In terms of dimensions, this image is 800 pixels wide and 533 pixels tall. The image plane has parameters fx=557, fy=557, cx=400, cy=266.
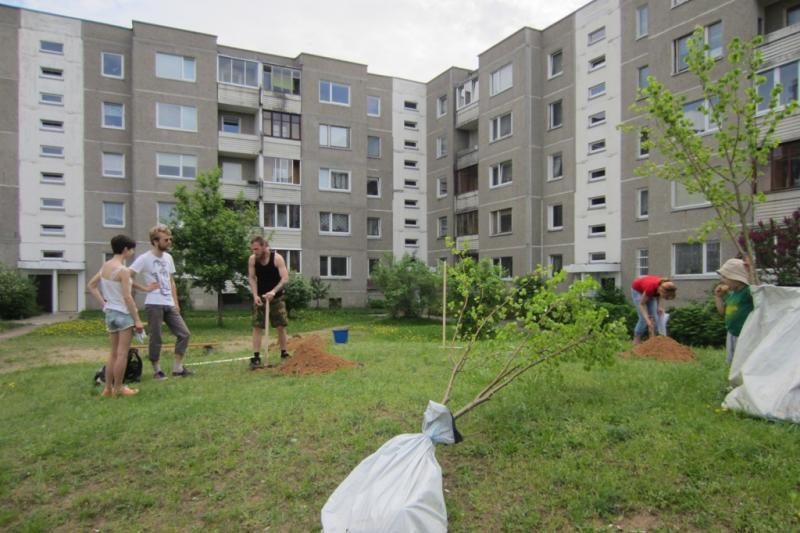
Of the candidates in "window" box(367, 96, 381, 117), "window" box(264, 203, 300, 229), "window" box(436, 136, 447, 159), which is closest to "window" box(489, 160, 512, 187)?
"window" box(436, 136, 447, 159)

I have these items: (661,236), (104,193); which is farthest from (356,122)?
(661,236)

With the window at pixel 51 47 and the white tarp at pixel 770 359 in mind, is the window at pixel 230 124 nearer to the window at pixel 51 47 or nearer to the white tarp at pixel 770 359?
the window at pixel 51 47

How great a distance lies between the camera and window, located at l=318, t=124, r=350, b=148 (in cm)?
3616

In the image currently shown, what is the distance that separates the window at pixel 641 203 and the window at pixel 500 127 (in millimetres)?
9593

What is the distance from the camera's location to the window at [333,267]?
3597 centimetres

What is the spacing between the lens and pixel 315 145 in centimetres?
3578

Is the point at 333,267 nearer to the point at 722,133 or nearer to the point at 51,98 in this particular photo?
the point at 51,98

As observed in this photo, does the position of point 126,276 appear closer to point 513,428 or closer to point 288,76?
point 513,428

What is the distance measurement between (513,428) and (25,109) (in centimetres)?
3498

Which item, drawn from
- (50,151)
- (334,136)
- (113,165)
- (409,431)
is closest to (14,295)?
(50,151)

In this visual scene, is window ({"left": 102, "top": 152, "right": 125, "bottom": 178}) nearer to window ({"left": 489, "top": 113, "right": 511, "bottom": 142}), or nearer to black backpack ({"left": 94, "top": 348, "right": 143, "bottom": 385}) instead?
window ({"left": 489, "top": 113, "right": 511, "bottom": 142})

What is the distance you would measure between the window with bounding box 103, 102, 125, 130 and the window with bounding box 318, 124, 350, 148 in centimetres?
1161

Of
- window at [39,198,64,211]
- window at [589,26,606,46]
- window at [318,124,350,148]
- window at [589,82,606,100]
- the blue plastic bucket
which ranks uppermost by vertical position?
window at [589,26,606,46]

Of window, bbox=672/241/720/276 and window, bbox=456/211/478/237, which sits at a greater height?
window, bbox=456/211/478/237
